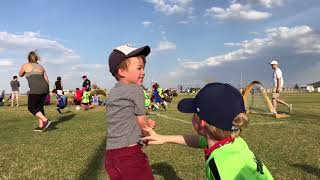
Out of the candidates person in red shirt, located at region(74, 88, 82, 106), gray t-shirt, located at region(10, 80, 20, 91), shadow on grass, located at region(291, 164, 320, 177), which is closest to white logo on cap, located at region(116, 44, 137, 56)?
shadow on grass, located at region(291, 164, 320, 177)

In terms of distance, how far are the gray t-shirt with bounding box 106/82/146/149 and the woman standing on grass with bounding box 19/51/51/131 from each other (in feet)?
29.9

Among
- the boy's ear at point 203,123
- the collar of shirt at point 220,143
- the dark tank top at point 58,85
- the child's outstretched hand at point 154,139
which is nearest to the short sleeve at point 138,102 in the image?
the child's outstretched hand at point 154,139

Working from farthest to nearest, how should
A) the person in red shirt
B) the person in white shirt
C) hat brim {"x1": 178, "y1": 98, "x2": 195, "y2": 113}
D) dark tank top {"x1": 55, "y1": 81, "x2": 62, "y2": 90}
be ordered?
dark tank top {"x1": 55, "y1": 81, "x2": 62, "y2": 90} < the person in red shirt < the person in white shirt < hat brim {"x1": 178, "y1": 98, "x2": 195, "y2": 113}

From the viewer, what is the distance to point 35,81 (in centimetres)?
1286

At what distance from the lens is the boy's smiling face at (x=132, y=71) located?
4336mm

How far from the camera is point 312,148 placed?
8906 mm

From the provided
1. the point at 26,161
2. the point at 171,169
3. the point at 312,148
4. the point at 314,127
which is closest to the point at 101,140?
the point at 26,161

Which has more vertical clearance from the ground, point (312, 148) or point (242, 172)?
point (242, 172)

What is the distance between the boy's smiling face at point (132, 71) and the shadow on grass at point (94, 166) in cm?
285

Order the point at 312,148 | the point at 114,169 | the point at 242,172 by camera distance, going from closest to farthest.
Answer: the point at 242,172, the point at 114,169, the point at 312,148

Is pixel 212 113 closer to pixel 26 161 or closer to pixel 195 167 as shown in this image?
pixel 195 167

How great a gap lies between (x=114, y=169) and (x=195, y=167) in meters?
3.14

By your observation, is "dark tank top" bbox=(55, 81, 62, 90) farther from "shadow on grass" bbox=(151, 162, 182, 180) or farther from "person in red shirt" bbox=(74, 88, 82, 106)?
"shadow on grass" bbox=(151, 162, 182, 180)

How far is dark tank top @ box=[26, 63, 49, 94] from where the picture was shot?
1284 cm
